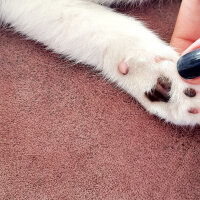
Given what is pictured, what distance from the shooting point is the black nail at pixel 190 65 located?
0.66 m

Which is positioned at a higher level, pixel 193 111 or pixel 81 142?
pixel 193 111

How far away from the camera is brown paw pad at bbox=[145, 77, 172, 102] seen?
77 cm

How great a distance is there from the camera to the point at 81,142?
825 mm

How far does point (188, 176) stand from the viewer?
2.56 feet

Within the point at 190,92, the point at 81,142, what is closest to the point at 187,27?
the point at 190,92

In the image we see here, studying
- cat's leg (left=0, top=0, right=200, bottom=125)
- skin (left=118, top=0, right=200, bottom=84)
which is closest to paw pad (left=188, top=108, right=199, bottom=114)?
cat's leg (left=0, top=0, right=200, bottom=125)

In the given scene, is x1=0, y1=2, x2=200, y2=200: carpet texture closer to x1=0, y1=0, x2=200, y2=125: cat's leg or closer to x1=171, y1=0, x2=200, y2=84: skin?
x1=0, y1=0, x2=200, y2=125: cat's leg

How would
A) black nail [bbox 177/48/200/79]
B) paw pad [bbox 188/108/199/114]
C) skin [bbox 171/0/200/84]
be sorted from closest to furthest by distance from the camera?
black nail [bbox 177/48/200/79], paw pad [bbox 188/108/199/114], skin [bbox 171/0/200/84]

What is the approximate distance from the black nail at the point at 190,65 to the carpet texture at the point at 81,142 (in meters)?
0.18

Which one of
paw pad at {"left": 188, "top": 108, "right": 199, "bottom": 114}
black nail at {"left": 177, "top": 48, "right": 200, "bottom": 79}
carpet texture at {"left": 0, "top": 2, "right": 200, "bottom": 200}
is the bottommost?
carpet texture at {"left": 0, "top": 2, "right": 200, "bottom": 200}

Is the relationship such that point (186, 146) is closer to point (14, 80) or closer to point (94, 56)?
point (94, 56)

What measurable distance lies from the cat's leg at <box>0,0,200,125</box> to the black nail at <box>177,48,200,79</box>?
4cm

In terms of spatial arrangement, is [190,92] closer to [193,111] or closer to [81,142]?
[193,111]

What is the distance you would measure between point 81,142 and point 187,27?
1.50 feet
